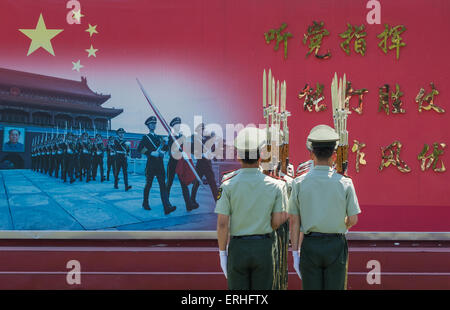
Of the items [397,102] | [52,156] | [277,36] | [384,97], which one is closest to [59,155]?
[52,156]

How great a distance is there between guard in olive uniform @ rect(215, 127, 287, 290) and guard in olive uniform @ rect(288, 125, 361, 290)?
0.13 meters

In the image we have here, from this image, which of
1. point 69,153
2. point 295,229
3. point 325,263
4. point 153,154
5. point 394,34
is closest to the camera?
point 325,263

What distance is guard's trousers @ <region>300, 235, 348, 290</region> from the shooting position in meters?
1.71

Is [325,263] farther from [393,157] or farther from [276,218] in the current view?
[393,157]

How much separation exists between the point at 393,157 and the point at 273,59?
4.78 feet

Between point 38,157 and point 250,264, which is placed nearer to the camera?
point 250,264

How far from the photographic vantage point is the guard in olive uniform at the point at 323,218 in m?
1.72

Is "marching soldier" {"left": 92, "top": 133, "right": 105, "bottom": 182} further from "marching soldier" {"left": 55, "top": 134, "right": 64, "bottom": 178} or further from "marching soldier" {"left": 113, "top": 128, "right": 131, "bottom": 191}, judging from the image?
"marching soldier" {"left": 55, "top": 134, "right": 64, "bottom": 178}

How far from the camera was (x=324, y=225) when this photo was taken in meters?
1.72

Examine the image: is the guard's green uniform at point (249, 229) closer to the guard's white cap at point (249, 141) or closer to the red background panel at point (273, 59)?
the guard's white cap at point (249, 141)

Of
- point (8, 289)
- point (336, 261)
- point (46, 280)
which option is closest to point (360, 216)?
point (336, 261)

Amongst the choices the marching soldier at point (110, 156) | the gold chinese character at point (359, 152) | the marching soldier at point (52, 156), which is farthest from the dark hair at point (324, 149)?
the marching soldier at point (52, 156)

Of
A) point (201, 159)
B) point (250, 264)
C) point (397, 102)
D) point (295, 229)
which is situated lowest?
point (250, 264)

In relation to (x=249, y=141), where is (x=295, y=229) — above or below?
below
